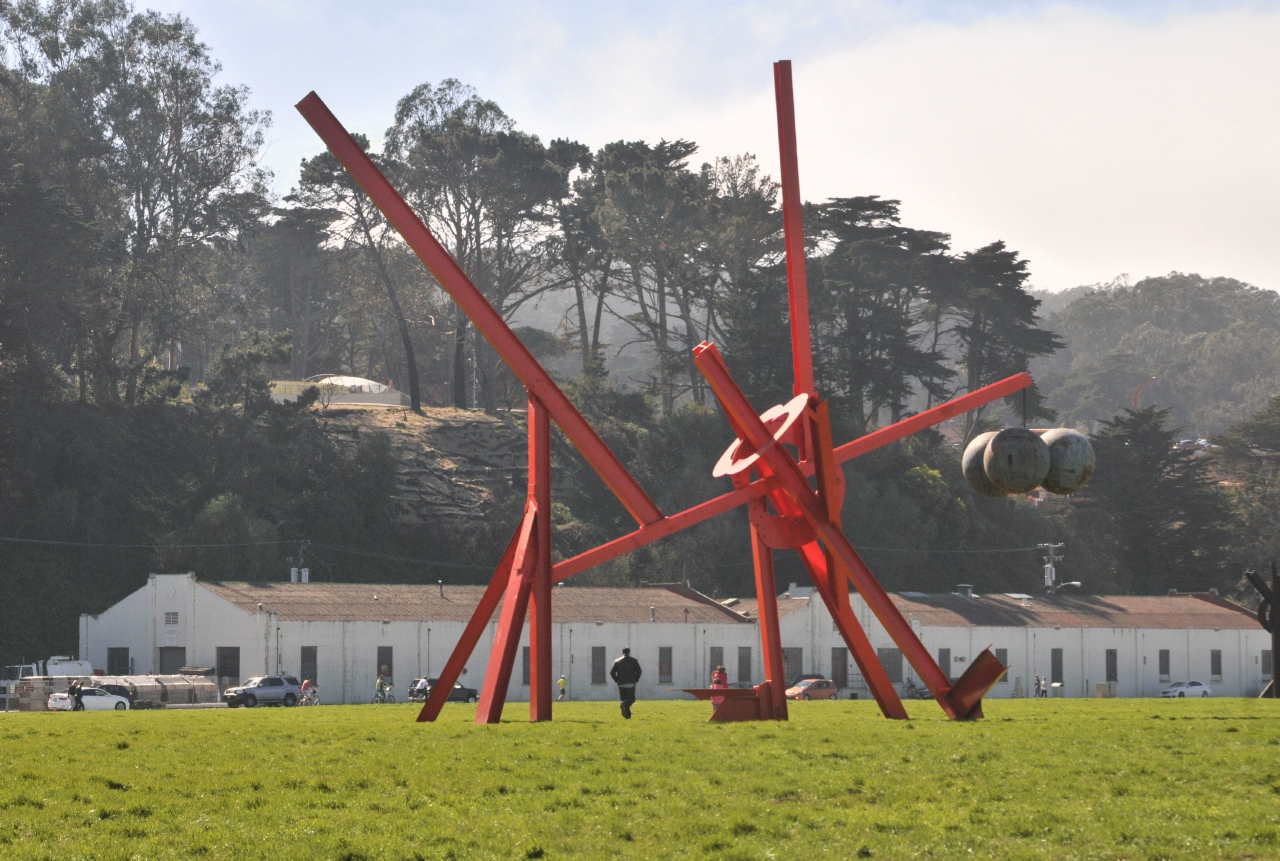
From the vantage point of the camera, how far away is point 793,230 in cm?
2272

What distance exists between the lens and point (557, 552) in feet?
228

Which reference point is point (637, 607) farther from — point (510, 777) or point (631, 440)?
point (510, 777)

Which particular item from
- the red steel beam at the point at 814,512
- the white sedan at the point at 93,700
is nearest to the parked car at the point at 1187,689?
the white sedan at the point at 93,700

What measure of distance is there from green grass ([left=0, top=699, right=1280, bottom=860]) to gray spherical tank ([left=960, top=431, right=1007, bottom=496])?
9.88 ft

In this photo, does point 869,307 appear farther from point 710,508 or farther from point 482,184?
point 710,508

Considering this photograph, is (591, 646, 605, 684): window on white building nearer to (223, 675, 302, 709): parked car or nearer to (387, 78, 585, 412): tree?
(223, 675, 302, 709): parked car

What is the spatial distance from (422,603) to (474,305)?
3175 centimetres

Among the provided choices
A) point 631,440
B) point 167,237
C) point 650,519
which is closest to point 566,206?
point 631,440

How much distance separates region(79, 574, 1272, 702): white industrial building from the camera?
48.1 m

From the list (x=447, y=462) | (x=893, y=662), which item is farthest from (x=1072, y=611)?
(x=447, y=462)

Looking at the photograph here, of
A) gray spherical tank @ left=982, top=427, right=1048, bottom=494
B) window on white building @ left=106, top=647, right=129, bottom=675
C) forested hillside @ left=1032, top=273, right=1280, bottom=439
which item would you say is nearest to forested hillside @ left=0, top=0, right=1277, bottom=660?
window on white building @ left=106, top=647, right=129, bottom=675

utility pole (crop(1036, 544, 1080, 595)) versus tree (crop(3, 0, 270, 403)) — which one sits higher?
tree (crop(3, 0, 270, 403))

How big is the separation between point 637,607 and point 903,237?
36.1 metres

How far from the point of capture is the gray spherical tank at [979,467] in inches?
741
